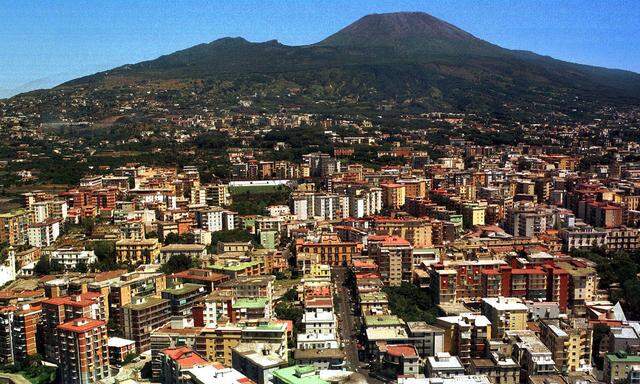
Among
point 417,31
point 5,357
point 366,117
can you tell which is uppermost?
point 417,31

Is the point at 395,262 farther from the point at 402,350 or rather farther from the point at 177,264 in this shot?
the point at 177,264

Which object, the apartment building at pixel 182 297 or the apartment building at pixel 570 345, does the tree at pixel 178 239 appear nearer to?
the apartment building at pixel 182 297

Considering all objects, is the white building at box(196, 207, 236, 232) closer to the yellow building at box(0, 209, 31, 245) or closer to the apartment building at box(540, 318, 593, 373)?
the yellow building at box(0, 209, 31, 245)

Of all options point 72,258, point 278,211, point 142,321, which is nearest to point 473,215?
point 278,211

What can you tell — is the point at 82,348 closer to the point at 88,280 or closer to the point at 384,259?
the point at 88,280

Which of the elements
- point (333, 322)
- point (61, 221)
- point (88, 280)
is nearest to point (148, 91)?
point (61, 221)
